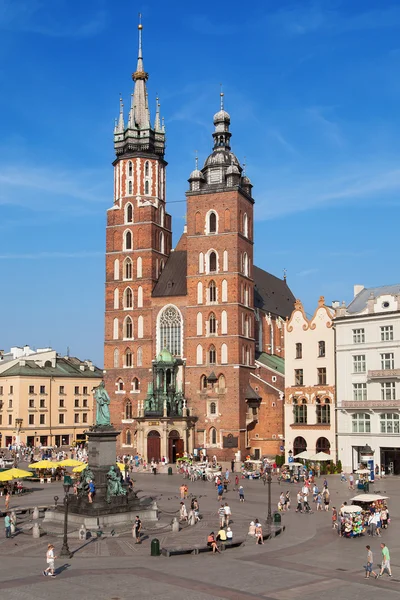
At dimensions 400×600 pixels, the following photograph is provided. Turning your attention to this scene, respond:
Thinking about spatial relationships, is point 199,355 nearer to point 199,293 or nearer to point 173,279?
point 199,293

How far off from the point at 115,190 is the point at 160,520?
52.0 m

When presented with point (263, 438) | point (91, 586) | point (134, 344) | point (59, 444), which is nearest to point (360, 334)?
point (263, 438)

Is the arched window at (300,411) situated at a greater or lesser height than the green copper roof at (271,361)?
lesser

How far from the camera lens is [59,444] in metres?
101

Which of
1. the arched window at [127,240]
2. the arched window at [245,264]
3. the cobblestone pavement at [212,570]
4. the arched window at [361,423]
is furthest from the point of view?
the arched window at [127,240]

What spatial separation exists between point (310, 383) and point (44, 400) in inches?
1802

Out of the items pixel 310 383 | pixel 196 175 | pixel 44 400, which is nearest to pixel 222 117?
pixel 196 175

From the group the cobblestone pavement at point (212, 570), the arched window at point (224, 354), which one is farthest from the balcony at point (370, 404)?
the cobblestone pavement at point (212, 570)

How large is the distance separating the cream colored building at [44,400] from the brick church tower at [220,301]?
30.1 m

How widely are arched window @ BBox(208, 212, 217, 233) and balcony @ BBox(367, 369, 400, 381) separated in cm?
2399

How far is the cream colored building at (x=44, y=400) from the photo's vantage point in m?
97.1

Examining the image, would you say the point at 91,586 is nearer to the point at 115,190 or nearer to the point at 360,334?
the point at 360,334

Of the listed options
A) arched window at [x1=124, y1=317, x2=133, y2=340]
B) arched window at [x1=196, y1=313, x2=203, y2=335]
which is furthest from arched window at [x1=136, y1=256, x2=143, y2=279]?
arched window at [x1=196, y1=313, x2=203, y2=335]

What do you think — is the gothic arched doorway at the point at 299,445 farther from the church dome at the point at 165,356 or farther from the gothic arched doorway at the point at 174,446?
the church dome at the point at 165,356
